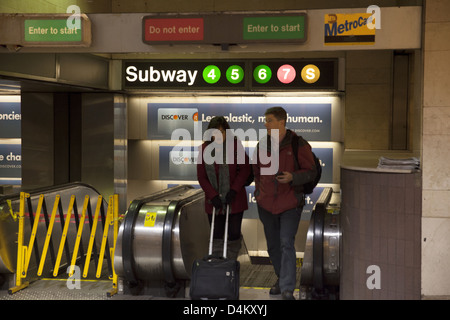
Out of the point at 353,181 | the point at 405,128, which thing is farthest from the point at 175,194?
the point at 405,128

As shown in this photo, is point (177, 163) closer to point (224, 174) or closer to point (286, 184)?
point (224, 174)

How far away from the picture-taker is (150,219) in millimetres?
6246

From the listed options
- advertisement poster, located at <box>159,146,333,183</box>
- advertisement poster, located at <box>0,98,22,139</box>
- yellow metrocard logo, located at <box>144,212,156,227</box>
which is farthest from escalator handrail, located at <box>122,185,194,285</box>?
advertisement poster, located at <box>0,98,22,139</box>

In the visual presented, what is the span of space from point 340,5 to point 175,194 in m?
4.48

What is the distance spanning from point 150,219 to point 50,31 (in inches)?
79.8

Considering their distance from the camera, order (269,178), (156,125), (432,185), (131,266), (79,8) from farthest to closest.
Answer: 1. (156,125)
2. (79,8)
3. (131,266)
4. (269,178)
5. (432,185)

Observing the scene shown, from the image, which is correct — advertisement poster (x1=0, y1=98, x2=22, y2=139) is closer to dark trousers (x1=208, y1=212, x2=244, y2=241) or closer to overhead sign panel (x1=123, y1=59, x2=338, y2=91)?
overhead sign panel (x1=123, y1=59, x2=338, y2=91)

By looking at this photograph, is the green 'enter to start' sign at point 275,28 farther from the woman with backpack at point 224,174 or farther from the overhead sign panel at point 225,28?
the woman with backpack at point 224,174

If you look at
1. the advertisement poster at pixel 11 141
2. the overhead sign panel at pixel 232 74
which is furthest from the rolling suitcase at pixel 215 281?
the advertisement poster at pixel 11 141

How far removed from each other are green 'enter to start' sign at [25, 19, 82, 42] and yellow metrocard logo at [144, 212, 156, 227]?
71.6 inches

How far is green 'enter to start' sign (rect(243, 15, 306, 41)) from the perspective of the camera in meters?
5.50

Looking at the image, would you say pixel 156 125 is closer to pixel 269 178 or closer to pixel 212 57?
pixel 212 57

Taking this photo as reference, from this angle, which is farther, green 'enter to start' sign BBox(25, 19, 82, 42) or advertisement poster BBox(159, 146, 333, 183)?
advertisement poster BBox(159, 146, 333, 183)
